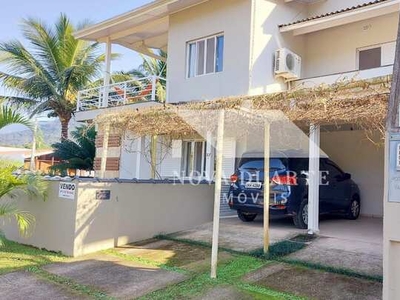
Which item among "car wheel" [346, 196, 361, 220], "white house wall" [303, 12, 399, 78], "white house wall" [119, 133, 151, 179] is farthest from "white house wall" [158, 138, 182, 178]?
"car wheel" [346, 196, 361, 220]

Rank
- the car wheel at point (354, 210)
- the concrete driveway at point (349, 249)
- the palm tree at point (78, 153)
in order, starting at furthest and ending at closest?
the palm tree at point (78, 153) < the car wheel at point (354, 210) < the concrete driveway at point (349, 249)

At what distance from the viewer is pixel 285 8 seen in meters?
12.6

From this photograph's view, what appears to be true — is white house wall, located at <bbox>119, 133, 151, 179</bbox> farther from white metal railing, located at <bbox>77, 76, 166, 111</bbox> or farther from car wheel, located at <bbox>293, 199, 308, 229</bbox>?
car wheel, located at <bbox>293, 199, 308, 229</bbox>

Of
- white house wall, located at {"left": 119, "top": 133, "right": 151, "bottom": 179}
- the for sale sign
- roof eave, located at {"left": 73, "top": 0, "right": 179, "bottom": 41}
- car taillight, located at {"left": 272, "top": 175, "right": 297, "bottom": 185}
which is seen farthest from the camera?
roof eave, located at {"left": 73, "top": 0, "right": 179, "bottom": 41}

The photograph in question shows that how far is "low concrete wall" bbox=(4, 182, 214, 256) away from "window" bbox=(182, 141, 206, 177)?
123 inches

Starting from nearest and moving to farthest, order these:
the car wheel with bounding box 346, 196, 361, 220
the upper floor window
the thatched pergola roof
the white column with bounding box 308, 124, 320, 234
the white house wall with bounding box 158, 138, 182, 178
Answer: the thatched pergola roof → the white column with bounding box 308, 124, 320, 234 → the car wheel with bounding box 346, 196, 361, 220 → the upper floor window → the white house wall with bounding box 158, 138, 182, 178

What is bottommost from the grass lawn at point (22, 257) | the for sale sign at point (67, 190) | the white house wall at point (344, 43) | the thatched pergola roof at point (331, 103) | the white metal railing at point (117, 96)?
the grass lawn at point (22, 257)

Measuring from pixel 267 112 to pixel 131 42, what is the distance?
1158cm

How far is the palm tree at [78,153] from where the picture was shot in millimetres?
17016

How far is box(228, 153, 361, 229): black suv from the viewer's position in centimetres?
833

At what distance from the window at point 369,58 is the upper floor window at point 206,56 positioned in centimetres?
434

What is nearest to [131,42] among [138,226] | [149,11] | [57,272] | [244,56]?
[149,11]

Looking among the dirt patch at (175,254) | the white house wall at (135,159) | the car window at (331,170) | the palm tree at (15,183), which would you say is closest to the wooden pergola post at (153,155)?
the white house wall at (135,159)

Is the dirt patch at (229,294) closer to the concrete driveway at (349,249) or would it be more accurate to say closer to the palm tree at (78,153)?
the concrete driveway at (349,249)
